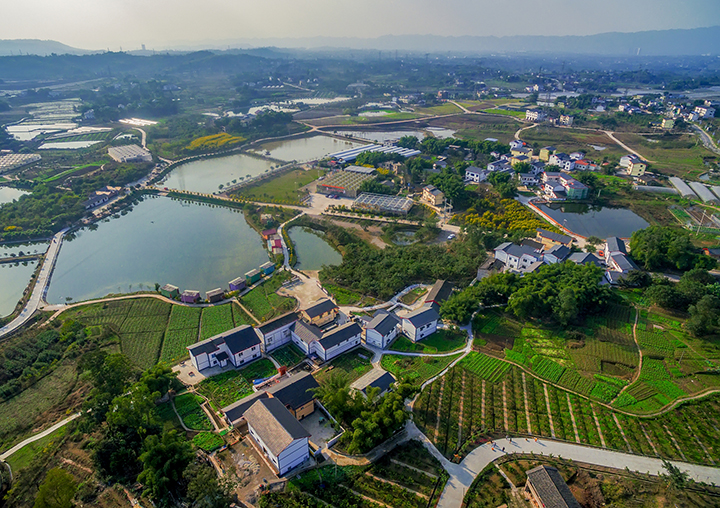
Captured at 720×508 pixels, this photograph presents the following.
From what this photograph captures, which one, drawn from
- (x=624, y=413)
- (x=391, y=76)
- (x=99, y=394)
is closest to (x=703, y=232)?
(x=624, y=413)

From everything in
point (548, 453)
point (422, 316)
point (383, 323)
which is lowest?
point (548, 453)

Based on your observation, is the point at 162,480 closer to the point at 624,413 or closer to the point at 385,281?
the point at 385,281

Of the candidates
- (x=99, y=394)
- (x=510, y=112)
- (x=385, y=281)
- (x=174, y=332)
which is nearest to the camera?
(x=99, y=394)

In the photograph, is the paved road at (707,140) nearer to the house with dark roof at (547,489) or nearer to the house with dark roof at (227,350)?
the house with dark roof at (547,489)

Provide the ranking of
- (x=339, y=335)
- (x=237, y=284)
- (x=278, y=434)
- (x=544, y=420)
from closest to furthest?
(x=278, y=434) < (x=544, y=420) < (x=339, y=335) < (x=237, y=284)

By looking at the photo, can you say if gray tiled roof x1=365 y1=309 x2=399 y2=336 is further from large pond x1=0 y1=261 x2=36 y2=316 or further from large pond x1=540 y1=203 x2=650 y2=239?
large pond x1=0 y1=261 x2=36 y2=316

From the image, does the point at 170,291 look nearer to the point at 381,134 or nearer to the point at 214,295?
the point at 214,295

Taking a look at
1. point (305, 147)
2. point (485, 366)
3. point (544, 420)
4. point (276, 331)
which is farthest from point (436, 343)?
point (305, 147)
